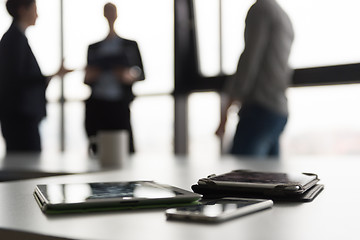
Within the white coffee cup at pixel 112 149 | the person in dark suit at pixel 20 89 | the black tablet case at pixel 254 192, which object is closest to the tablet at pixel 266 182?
the black tablet case at pixel 254 192

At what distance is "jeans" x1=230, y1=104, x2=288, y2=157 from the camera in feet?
7.44

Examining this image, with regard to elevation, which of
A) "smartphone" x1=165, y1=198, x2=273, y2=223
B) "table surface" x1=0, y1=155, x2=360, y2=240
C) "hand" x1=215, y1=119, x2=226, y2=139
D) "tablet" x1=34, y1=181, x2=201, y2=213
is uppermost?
"hand" x1=215, y1=119, x2=226, y2=139

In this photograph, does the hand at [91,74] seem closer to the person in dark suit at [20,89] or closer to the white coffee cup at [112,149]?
the person in dark suit at [20,89]

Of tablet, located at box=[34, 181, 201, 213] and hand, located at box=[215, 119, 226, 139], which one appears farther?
hand, located at box=[215, 119, 226, 139]

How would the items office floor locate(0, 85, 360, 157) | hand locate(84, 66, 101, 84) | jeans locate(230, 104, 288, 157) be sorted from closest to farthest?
jeans locate(230, 104, 288, 157) → office floor locate(0, 85, 360, 157) → hand locate(84, 66, 101, 84)

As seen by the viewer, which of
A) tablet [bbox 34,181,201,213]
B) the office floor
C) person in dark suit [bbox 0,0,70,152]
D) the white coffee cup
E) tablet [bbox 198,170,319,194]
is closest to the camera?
tablet [bbox 34,181,201,213]

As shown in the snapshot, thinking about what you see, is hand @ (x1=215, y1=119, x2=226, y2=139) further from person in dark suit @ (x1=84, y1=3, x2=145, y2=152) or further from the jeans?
person in dark suit @ (x1=84, y1=3, x2=145, y2=152)

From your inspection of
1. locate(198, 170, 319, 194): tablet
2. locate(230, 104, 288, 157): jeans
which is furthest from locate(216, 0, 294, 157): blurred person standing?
locate(198, 170, 319, 194): tablet

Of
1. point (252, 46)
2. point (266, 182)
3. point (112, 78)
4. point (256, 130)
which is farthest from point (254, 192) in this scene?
point (112, 78)

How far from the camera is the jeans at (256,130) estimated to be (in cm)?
227

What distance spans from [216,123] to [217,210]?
324cm

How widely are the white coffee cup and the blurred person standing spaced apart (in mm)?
622

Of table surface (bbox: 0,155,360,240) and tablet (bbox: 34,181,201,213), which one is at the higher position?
tablet (bbox: 34,181,201,213)

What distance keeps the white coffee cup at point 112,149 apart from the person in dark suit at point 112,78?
1.75 metres
